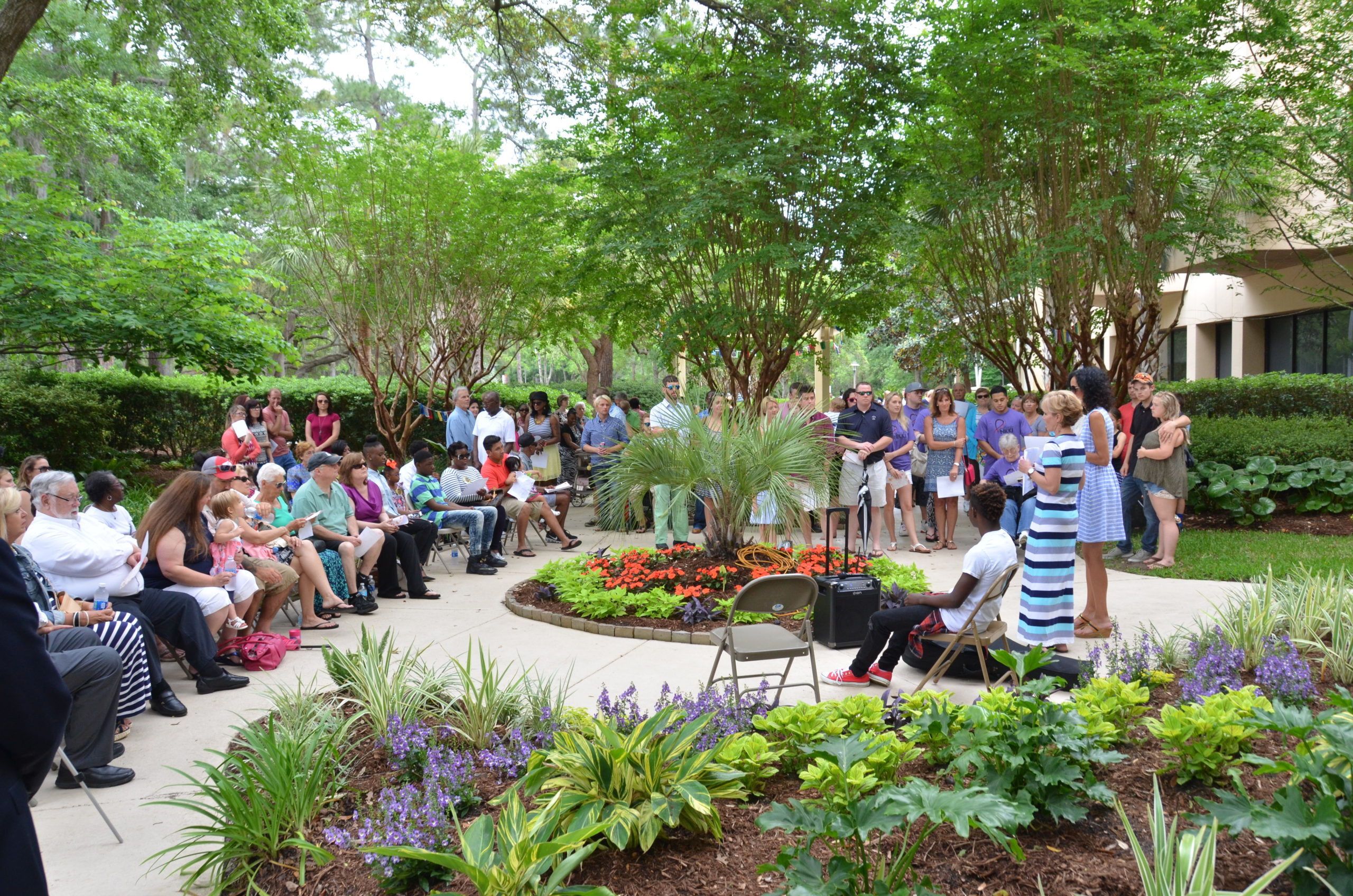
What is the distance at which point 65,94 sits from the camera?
494 inches

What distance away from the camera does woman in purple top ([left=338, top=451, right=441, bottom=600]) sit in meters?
8.43

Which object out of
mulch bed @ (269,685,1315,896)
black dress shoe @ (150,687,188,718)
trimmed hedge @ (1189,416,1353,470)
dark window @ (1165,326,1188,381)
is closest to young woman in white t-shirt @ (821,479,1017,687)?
mulch bed @ (269,685,1315,896)

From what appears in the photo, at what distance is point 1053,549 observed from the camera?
5637 mm

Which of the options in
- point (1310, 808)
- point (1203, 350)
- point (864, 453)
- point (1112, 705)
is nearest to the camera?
point (1310, 808)

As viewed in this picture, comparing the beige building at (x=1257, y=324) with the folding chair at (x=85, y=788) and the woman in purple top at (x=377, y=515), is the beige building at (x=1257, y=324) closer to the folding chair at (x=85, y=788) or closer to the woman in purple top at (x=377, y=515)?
the woman in purple top at (x=377, y=515)

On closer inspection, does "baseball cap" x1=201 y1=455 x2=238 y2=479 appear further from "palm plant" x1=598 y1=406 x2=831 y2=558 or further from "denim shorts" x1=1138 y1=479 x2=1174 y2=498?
"denim shorts" x1=1138 y1=479 x2=1174 y2=498

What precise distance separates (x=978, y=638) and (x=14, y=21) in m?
9.35

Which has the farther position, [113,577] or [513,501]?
[513,501]

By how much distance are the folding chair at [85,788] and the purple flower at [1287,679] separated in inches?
197

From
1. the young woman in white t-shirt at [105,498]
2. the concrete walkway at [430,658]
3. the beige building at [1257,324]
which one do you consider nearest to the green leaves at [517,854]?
the concrete walkway at [430,658]

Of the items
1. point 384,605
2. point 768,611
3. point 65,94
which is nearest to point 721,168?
point 384,605

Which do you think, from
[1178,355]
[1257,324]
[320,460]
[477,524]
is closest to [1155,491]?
[477,524]

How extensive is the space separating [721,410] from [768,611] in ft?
10.3

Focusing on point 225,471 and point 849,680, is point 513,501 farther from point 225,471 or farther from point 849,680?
point 849,680
